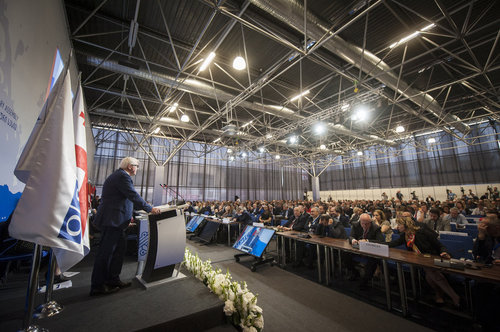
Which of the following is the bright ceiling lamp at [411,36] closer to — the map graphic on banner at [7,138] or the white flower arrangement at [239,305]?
the white flower arrangement at [239,305]

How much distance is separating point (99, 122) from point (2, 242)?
1176 centimetres

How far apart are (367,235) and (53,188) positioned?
186 inches

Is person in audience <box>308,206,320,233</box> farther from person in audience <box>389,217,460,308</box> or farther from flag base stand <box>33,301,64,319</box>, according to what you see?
flag base stand <box>33,301,64,319</box>

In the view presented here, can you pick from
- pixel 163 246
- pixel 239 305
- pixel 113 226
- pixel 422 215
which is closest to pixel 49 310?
pixel 113 226

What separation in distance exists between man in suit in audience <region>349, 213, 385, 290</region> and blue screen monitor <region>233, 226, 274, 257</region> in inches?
69.9

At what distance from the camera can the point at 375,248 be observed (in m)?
3.05

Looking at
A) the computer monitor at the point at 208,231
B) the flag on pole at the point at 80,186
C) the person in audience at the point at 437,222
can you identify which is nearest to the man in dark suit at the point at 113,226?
the flag on pole at the point at 80,186

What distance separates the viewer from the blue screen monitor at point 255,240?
4672 mm

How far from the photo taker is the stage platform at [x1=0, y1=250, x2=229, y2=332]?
1.65m

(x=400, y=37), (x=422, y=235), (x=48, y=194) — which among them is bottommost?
(x=422, y=235)

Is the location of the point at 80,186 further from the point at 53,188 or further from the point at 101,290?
the point at 101,290

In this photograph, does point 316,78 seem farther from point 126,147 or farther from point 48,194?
point 126,147

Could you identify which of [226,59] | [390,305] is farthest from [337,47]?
[390,305]

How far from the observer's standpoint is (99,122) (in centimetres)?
1220
